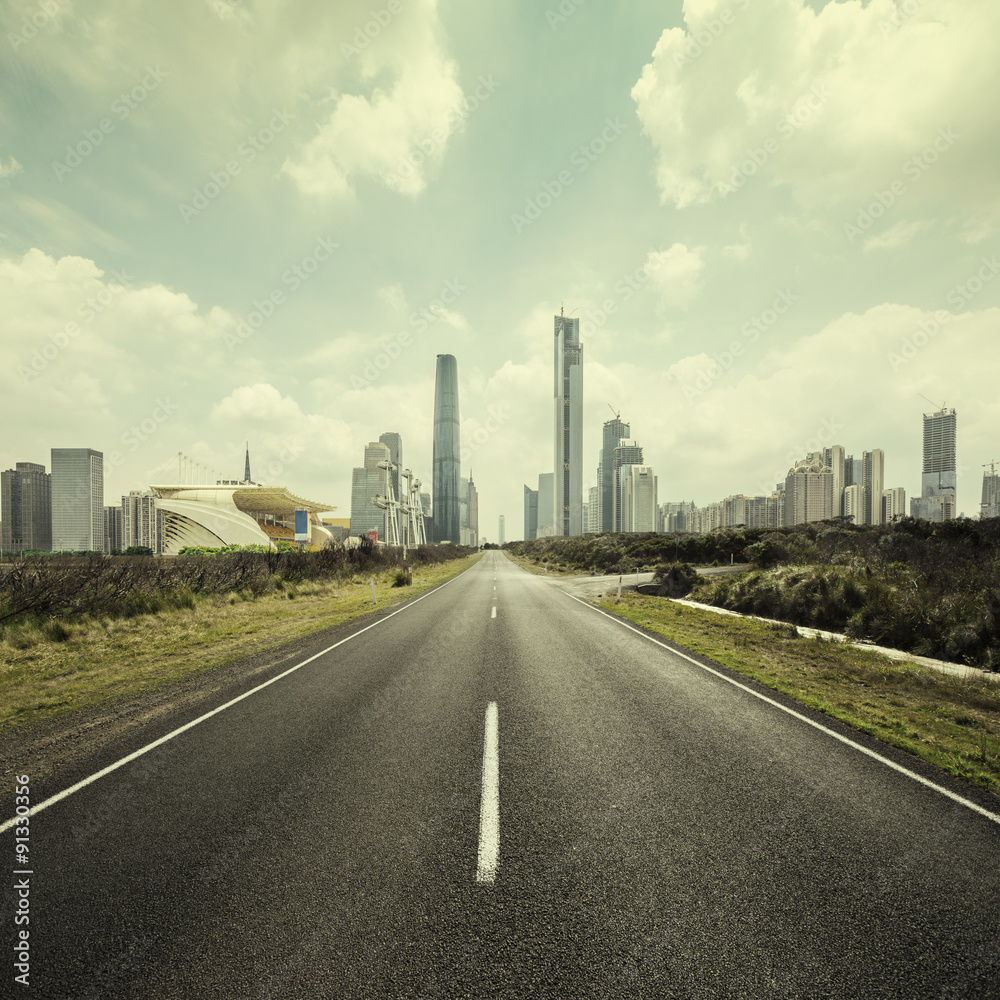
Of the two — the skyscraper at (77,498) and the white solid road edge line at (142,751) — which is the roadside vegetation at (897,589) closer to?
the white solid road edge line at (142,751)

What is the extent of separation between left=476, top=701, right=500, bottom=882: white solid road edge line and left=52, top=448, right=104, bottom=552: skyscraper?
127511mm

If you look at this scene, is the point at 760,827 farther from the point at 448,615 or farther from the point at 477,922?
the point at 448,615

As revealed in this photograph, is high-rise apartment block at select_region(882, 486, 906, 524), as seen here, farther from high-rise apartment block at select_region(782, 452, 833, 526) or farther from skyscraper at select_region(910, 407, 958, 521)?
high-rise apartment block at select_region(782, 452, 833, 526)

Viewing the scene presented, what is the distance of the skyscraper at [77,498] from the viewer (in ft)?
338

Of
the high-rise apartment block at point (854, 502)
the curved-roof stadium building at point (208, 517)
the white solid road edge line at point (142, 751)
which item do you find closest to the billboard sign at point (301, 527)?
the curved-roof stadium building at point (208, 517)

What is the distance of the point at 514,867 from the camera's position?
313 centimetres

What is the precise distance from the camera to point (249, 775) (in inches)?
180

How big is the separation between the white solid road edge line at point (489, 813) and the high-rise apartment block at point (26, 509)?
484 feet

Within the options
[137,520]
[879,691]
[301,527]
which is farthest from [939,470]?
[137,520]

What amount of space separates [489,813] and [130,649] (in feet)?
38.8

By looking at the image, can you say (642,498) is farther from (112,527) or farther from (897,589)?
(112,527)

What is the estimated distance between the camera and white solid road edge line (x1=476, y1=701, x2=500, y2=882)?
312 cm

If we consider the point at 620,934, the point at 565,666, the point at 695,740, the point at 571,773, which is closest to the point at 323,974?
the point at 620,934

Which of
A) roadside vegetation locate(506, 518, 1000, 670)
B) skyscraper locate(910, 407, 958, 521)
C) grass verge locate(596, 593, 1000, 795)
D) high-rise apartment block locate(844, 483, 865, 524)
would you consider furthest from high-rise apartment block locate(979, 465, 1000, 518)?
grass verge locate(596, 593, 1000, 795)
